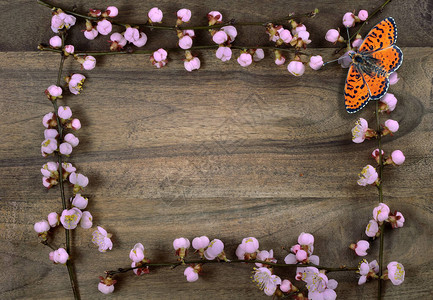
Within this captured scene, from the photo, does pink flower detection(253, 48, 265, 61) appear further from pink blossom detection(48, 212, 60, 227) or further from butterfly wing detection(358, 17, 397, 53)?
pink blossom detection(48, 212, 60, 227)

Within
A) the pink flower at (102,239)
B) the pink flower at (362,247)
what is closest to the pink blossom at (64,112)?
the pink flower at (102,239)

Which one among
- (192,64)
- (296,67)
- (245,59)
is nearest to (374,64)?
(296,67)

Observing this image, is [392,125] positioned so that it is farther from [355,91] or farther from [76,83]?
[76,83]

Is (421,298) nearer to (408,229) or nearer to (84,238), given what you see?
(408,229)

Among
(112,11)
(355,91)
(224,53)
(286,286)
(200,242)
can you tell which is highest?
(112,11)

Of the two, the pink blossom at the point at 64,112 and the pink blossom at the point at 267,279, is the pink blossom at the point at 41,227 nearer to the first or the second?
the pink blossom at the point at 64,112

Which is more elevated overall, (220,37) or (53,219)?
(220,37)
